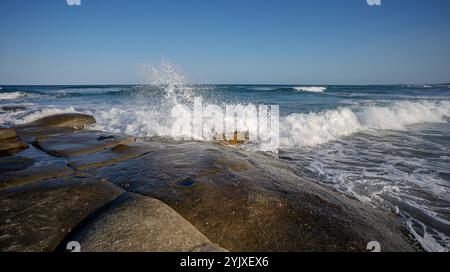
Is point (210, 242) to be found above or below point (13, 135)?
below

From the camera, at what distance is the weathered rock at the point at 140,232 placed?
192 cm

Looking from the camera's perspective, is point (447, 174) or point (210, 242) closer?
point (210, 242)

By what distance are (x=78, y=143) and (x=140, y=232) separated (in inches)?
165

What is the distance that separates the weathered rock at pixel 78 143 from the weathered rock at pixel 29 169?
30 cm

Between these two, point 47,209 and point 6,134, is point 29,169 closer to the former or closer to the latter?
point 47,209

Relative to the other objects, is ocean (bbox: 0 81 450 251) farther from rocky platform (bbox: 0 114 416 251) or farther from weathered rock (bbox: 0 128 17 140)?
weathered rock (bbox: 0 128 17 140)

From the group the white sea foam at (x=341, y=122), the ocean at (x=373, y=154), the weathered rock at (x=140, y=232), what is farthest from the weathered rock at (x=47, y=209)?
the white sea foam at (x=341, y=122)

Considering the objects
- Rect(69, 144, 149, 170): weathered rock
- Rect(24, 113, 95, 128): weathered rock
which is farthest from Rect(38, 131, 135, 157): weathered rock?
Rect(24, 113, 95, 128): weathered rock

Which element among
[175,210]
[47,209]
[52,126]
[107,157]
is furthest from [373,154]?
[52,126]

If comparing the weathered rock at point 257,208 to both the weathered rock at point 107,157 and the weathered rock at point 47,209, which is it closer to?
the weathered rock at point 107,157
